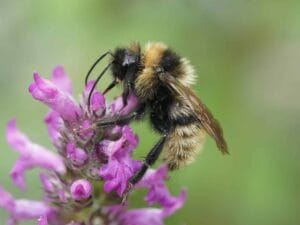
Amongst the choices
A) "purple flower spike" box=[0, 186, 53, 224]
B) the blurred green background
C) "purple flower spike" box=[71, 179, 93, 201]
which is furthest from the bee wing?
the blurred green background

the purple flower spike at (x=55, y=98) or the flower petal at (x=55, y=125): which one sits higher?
the purple flower spike at (x=55, y=98)

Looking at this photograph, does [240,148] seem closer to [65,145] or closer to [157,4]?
[157,4]

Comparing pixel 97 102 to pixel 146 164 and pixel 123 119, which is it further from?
pixel 146 164

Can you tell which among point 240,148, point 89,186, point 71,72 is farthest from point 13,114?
point 89,186

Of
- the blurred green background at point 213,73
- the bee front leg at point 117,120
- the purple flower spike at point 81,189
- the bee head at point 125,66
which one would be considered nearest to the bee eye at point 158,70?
the bee head at point 125,66

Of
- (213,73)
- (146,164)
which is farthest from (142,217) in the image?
(213,73)

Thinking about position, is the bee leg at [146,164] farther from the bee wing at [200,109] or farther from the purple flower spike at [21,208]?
the purple flower spike at [21,208]
